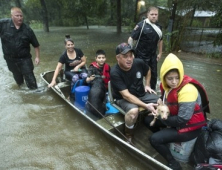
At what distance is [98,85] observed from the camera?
422cm

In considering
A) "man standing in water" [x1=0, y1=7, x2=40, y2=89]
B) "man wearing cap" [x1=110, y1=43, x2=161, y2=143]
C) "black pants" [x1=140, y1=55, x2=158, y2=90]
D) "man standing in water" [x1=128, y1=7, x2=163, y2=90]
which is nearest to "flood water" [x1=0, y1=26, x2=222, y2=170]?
"man wearing cap" [x1=110, y1=43, x2=161, y2=143]

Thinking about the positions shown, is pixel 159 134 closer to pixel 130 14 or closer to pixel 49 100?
pixel 49 100

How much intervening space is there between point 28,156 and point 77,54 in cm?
309

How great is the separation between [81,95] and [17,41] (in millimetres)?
2484

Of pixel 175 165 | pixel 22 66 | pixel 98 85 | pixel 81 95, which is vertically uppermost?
pixel 22 66

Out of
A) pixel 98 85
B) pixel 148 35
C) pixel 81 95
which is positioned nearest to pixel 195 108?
pixel 98 85

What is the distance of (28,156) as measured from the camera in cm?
343

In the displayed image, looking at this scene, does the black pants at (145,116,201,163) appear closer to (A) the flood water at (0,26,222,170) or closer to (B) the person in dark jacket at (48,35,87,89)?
(A) the flood water at (0,26,222,170)

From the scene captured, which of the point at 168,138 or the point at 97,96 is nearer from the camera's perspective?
the point at 168,138

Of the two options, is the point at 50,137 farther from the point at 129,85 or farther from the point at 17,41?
the point at 17,41

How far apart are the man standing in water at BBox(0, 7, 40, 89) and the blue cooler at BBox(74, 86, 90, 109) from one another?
81.7 inches

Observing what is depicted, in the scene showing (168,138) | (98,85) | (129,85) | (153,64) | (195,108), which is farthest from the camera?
(153,64)

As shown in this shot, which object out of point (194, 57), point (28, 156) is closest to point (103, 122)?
point (28, 156)

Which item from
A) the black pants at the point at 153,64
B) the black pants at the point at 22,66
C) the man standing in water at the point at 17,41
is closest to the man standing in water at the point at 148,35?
the black pants at the point at 153,64
